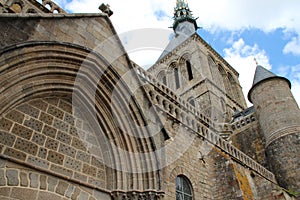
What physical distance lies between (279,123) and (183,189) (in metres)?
7.78

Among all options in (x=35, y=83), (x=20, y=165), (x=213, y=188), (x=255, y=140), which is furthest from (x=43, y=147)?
(x=255, y=140)

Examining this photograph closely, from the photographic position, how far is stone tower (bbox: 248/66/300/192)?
37.9 ft

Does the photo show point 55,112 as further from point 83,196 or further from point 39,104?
point 83,196

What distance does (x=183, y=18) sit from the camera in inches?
1357

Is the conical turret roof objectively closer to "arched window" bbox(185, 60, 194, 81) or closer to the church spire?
"arched window" bbox(185, 60, 194, 81)

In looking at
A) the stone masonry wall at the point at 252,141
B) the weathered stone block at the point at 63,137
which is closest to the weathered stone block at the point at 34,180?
the weathered stone block at the point at 63,137

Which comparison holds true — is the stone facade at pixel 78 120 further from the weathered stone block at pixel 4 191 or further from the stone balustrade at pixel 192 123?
the stone balustrade at pixel 192 123

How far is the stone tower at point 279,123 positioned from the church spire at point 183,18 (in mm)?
18754

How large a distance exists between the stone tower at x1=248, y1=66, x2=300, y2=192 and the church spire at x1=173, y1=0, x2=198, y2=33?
1875 centimetres

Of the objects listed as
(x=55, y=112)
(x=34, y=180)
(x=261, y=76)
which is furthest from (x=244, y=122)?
(x=34, y=180)

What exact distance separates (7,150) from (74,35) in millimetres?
2276

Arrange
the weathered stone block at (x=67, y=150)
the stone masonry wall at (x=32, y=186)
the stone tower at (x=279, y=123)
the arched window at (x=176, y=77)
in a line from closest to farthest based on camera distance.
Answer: the stone masonry wall at (x=32, y=186) < the weathered stone block at (x=67, y=150) < the stone tower at (x=279, y=123) < the arched window at (x=176, y=77)

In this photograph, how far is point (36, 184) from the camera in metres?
3.92

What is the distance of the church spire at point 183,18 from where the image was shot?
108 feet
